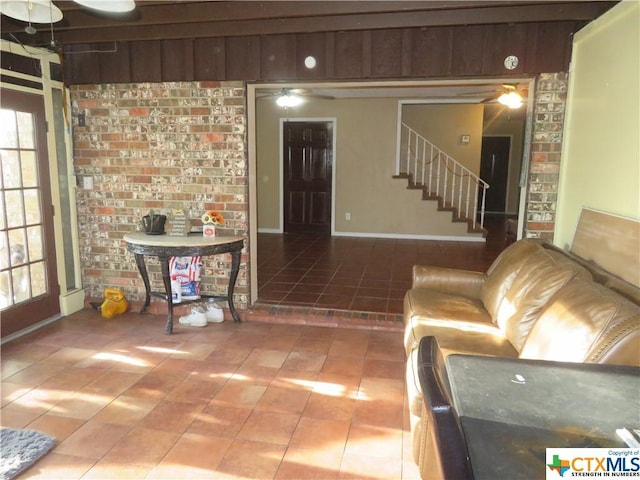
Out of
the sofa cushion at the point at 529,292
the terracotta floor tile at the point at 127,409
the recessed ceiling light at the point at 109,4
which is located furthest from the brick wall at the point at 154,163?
the sofa cushion at the point at 529,292

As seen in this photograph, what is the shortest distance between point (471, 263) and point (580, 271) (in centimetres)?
380

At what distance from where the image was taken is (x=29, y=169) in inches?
146

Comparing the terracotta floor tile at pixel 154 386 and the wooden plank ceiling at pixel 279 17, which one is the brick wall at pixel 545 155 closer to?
the wooden plank ceiling at pixel 279 17

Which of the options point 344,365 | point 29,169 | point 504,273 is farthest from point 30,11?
point 504,273

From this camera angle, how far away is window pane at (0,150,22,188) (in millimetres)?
3461

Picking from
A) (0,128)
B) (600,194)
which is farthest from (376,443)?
(0,128)

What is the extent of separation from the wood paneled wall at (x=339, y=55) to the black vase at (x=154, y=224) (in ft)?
3.97

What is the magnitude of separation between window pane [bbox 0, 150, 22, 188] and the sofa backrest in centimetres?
378

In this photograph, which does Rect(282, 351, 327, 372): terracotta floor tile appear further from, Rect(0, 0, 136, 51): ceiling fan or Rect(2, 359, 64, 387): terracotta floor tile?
Rect(0, 0, 136, 51): ceiling fan

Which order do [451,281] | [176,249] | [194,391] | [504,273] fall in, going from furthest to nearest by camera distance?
[176,249]
[451,281]
[504,273]
[194,391]

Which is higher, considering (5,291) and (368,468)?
(5,291)

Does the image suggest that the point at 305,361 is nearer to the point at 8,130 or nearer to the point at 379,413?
the point at 379,413

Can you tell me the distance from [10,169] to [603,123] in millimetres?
4227

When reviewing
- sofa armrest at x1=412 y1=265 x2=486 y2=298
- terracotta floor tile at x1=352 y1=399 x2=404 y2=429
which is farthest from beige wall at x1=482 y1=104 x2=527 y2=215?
terracotta floor tile at x1=352 y1=399 x2=404 y2=429
